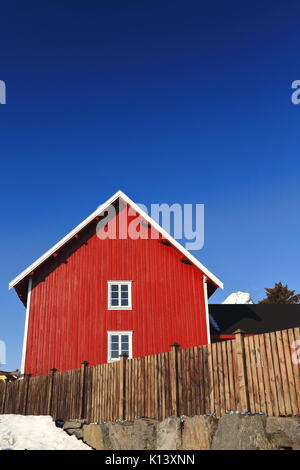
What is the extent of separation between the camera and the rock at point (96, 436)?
12.7 metres

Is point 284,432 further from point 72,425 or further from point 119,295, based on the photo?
point 119,295

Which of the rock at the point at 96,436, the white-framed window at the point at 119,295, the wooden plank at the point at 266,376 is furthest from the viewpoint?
the white-framed window at the point at 119,295

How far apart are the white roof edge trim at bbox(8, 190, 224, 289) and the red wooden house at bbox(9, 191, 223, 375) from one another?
5 cm

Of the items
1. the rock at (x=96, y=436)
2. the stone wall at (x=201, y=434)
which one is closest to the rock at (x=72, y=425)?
the rock at (x=96, y=436)

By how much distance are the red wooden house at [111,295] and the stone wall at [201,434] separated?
7019 mm

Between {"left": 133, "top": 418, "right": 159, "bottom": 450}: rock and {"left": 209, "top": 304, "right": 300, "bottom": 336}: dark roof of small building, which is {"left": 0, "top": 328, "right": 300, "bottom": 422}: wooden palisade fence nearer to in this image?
{"left": 133, "top": 418, "right": 159, "bottom": 450}: rock

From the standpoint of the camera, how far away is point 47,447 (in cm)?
1265

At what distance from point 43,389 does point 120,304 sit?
575 centimetres

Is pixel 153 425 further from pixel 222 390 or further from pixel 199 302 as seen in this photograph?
pixel 199 302

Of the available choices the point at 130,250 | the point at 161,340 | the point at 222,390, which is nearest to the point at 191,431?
the point at 222,390

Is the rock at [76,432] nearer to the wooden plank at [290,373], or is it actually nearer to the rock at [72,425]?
the rock at [72,425]

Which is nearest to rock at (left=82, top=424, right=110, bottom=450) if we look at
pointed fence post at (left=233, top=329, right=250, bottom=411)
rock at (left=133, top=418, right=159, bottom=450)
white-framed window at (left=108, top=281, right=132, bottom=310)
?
rock at (left=133, top=418, right=159, bottom=450)

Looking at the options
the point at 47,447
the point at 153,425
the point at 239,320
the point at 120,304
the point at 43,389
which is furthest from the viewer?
the point at 239,320

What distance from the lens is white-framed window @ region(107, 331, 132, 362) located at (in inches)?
799
